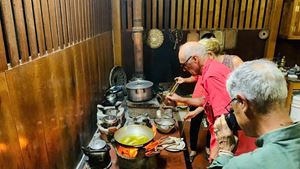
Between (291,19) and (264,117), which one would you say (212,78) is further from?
(291,19)

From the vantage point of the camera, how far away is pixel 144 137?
92.8 inches

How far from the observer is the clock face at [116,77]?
3645mm

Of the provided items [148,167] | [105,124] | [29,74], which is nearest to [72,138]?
[105,124]

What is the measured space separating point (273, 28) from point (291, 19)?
0.31m

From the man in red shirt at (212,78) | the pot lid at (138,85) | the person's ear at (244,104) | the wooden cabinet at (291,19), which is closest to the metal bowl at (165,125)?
the pot lid at (138,85)

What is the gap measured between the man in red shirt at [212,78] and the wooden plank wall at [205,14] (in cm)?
181

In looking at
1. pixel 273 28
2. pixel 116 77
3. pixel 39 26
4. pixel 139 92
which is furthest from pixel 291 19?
pixel 39 26

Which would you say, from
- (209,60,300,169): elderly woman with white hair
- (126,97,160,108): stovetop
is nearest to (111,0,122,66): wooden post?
(126,97,160,108): stovetop

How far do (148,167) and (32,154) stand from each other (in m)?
1.01

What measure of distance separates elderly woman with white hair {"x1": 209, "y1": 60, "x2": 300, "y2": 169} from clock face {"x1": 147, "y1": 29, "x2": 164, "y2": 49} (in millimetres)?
3140

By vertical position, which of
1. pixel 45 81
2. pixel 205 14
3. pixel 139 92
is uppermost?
pixel 205 14

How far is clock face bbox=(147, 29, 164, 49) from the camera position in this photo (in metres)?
4.18

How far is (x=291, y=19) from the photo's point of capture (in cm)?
396

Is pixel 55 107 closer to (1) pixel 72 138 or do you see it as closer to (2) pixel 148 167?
(1) pixel 72 138
